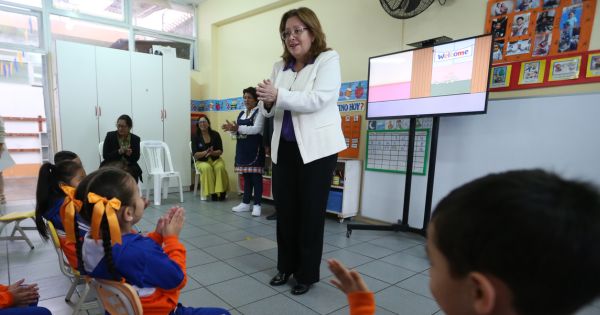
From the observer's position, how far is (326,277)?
6.74ft

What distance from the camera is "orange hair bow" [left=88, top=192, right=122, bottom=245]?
85 cm

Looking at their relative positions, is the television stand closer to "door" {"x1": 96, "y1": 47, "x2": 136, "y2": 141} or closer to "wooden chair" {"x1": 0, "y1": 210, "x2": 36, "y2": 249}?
"wooden chair" {"x1": 0, "y1": 210, "x2": 36, "y2": 249}

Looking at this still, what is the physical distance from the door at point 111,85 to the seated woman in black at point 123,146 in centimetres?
62

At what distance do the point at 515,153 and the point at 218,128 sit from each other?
4153 millimetres

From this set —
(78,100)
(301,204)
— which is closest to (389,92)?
(301,204)

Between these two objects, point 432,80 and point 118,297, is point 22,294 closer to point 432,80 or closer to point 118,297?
point 118,297

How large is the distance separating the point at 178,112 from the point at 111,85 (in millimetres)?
938

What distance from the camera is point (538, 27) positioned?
2334 millimetres

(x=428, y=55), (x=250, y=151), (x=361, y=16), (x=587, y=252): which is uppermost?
(x=361, y=16)

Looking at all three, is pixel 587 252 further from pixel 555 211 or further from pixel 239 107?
pixel 239 107

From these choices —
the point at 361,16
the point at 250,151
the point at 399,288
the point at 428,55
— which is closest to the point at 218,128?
the point at 250,151

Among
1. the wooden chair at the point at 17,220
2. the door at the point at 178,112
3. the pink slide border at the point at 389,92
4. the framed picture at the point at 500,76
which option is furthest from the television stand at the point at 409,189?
the door at the point at 178,112

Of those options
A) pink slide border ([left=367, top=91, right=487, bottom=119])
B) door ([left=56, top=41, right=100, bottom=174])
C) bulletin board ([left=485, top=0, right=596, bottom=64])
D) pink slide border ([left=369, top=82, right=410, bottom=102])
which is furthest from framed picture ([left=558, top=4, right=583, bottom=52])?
door ([left=56, top=41, right=100, bottom=174])

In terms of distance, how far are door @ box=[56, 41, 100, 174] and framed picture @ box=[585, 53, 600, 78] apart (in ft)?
16.7
